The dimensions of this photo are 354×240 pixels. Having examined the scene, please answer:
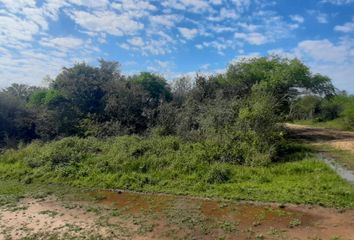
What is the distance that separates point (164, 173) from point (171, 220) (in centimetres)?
385

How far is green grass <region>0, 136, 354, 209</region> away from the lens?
369 inches

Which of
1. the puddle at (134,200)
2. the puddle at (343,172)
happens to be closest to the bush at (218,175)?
the puddle at (134,200)

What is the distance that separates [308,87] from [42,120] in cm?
1949

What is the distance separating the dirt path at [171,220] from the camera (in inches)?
270

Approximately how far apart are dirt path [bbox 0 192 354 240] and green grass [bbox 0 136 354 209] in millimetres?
858

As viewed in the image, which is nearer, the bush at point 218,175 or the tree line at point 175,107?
the bush at point 218,175

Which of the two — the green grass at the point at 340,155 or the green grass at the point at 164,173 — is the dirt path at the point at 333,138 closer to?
the green grass at the point at 340,155

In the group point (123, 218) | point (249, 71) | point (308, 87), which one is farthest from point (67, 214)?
point (308, 87)

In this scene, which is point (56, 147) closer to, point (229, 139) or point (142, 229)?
point (229, 139)

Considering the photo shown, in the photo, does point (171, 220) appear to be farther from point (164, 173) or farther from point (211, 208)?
point (164, 173)

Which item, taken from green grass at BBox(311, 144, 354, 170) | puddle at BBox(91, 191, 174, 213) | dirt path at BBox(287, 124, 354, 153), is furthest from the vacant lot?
dirt path at BBox(287, 124, 354, 153)

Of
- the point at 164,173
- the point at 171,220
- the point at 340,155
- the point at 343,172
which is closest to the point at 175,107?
the point at 164,173

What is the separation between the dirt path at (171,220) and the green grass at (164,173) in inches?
33.8

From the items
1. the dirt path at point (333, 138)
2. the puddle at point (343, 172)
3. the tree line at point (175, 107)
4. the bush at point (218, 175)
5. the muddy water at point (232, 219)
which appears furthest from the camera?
the dirt path at point (333, 138)
